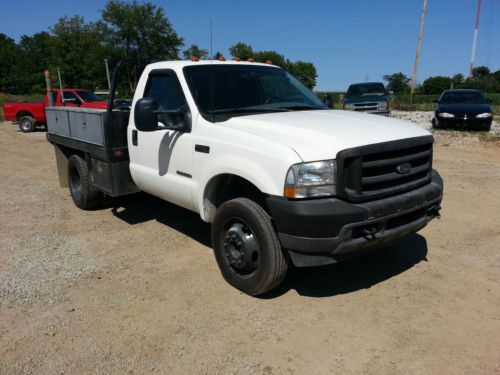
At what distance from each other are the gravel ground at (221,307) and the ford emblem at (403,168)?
1.10 m

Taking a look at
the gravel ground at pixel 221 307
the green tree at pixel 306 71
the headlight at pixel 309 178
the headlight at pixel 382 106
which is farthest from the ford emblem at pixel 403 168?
the green tree at pixel 306 71

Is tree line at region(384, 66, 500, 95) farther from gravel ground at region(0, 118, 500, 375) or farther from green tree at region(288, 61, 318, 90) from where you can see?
gravel ground at region(0, 118, 500, 375)

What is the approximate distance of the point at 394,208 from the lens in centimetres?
326

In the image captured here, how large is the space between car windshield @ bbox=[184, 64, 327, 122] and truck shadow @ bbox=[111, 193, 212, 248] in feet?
5.51

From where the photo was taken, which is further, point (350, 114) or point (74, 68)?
point (74, 68)

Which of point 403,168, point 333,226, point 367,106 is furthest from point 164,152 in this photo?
point 367,106

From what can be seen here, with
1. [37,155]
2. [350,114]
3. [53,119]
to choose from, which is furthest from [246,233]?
[37,155]

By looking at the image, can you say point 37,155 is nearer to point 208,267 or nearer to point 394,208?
point 208,267

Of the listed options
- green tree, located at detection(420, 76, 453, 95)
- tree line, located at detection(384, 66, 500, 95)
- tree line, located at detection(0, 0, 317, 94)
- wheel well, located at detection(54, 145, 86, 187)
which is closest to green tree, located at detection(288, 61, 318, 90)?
tree line, located at detection(384, 66, 500, 95)

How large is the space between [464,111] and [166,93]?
39.6 feet

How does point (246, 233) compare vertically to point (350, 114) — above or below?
below

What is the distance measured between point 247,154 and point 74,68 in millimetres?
60207

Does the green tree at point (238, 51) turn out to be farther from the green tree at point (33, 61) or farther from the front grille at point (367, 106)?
the green tree at point (33, 61)

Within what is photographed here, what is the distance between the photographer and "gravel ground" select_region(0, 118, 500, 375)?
2871 millimetres
